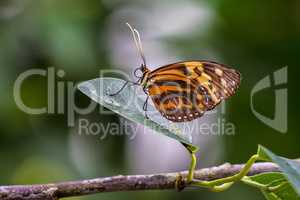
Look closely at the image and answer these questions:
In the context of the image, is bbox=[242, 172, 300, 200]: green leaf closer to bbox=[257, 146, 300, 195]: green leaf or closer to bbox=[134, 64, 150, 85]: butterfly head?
bbox=[257, 146, 300, 195]: green leaf

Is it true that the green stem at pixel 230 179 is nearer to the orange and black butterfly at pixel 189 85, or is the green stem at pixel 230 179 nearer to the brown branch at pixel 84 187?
the brown branch at pixel 84 187

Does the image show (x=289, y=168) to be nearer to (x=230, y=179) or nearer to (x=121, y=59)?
(x=230, y=179)

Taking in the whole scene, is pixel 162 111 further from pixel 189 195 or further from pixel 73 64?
pixel 189 195

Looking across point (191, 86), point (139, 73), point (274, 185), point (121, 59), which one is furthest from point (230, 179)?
point (121, 59)

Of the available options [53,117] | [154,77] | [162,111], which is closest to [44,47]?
[53,117]

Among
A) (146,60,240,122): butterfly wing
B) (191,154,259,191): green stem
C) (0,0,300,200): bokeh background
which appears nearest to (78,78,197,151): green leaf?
(191,154,259,191): green stem

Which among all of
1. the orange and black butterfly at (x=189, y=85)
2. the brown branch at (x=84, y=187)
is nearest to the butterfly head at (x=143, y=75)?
the orange and black butterfly at (x=189, y=85)
